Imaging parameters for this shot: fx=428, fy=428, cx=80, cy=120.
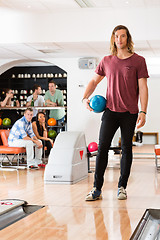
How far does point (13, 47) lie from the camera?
8.16 metres

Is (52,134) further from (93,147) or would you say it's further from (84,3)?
(84,3)

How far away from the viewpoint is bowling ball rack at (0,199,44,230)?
3.35m

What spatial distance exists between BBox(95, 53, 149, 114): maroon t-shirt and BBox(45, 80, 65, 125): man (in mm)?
5690

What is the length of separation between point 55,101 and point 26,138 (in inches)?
91.3

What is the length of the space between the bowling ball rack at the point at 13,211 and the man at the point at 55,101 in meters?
5.87

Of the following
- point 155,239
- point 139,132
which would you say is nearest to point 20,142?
point 155,239

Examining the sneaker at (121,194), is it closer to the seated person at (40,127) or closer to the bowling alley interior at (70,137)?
the bowling alley interior at (70,137)

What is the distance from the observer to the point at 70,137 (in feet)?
20.0

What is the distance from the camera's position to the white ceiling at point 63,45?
680 cm

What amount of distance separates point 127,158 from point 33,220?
1.25 metres

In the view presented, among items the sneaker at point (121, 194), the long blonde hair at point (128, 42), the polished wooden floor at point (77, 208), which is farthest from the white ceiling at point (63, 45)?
the sneaker at point (121, 194)

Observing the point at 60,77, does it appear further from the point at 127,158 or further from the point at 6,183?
the point at 127,158

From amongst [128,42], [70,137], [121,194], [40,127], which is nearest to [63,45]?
[40,127]

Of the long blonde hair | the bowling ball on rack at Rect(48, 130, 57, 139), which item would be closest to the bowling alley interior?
the bowling ball on rack at Rect(48, 130, 57, 139)
